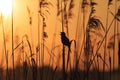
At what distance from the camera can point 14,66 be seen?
160 inches

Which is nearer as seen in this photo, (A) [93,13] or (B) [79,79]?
(B) [79,79]

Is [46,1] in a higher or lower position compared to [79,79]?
higher

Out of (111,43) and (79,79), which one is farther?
(111,43)

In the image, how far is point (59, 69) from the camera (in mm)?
3930

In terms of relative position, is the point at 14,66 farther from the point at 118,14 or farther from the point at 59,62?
the point at 118,14

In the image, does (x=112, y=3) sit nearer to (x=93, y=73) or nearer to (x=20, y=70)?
(x=93, y=73)

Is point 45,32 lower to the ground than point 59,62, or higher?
higher

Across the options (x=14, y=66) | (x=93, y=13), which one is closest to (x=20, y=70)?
(x=14, y=66)

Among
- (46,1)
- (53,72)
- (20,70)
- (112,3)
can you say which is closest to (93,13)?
(112,3)

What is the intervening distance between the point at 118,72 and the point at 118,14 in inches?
26.0

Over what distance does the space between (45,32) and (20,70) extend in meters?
0.55

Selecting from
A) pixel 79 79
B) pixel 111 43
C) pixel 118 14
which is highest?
pixel 118 14

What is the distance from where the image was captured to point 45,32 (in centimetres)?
418

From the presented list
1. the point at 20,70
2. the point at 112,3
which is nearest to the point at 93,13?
the point at 112,3
